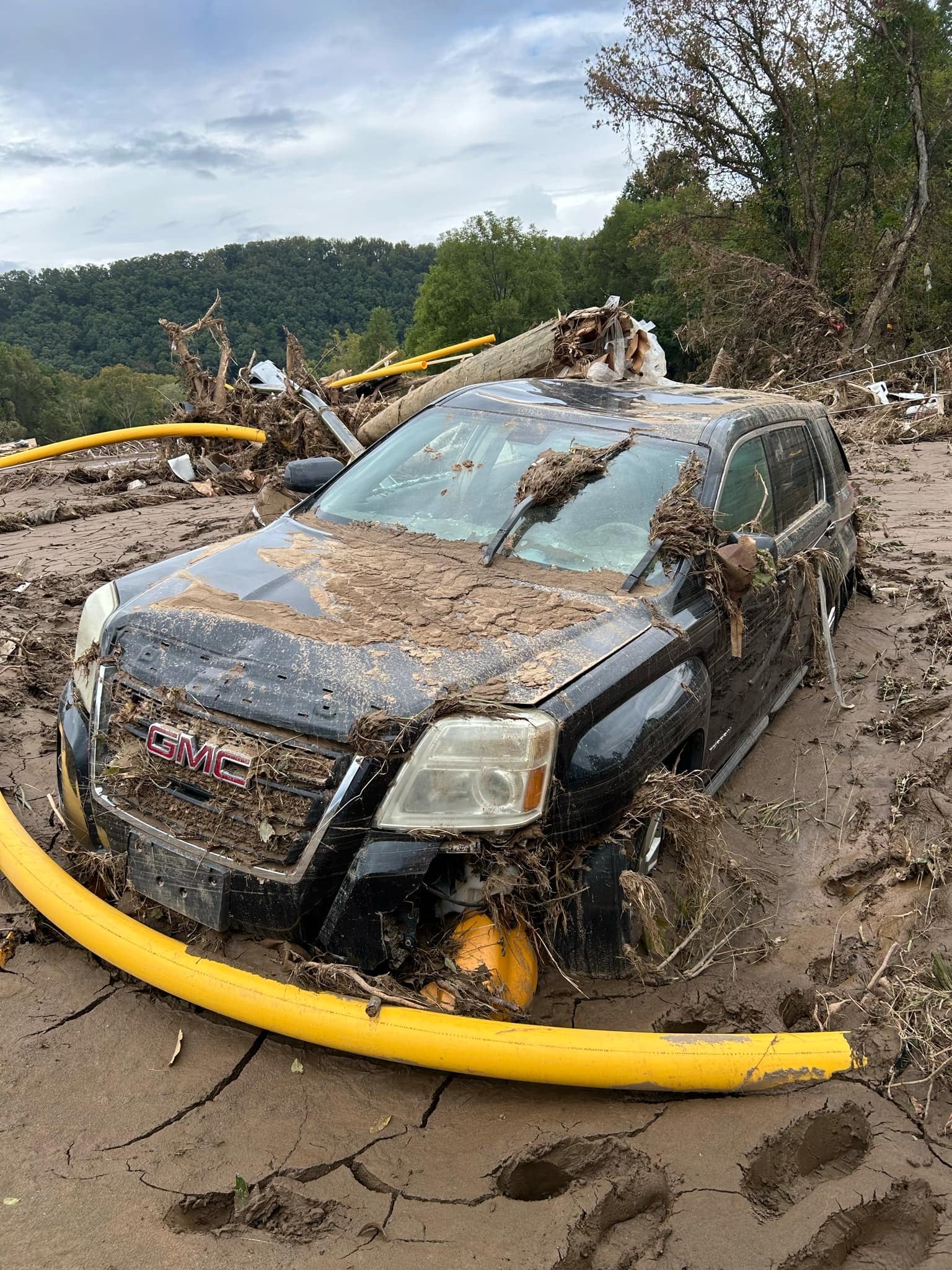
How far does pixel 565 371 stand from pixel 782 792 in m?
4.03

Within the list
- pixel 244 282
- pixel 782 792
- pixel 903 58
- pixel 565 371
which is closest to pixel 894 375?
pixel 903 58

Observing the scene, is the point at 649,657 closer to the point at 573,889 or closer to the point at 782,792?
the point at 573,889

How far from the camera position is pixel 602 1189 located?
7.57 ft

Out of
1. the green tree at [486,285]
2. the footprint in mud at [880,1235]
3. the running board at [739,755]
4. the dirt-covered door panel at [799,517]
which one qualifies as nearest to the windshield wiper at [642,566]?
the running board at [739,755]

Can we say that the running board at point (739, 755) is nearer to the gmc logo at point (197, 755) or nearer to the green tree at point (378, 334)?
the gmc logo at point (197, 755)

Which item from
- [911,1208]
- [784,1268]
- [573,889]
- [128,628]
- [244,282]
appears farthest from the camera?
[244,282]

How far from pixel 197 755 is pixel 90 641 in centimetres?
84

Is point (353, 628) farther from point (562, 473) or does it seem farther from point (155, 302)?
point (155, 302)

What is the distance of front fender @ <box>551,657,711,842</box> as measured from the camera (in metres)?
2.68

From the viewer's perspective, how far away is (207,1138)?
241 cm

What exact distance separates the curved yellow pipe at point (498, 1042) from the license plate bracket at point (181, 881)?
0.12 metres

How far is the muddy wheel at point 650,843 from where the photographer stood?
2.99m

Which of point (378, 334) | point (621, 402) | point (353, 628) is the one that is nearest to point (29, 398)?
point (378, 334)

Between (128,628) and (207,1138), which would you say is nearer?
(207,1138)
